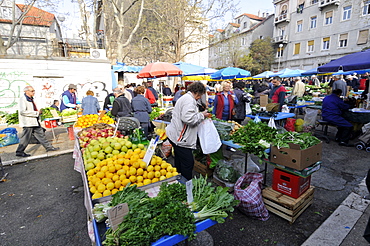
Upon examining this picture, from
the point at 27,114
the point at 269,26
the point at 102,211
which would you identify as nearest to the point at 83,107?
the point at 27,114

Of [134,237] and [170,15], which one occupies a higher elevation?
[170,15]

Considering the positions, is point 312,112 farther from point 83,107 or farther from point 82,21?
point 82,21

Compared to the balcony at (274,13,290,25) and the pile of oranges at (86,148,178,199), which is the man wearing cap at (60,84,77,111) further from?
the balcony at (274,13,290,25)

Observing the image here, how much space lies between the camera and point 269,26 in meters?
40.0

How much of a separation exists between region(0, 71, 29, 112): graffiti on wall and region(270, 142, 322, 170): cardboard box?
12.8m

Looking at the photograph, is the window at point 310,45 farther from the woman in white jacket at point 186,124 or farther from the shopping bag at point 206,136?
the woman in white jacket at point 186,124

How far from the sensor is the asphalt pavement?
2.76 meters

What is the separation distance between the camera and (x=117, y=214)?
1706 mm

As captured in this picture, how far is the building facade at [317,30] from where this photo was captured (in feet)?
81.5

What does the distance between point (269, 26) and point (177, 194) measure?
1797 inches

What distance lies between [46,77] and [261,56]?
3398 cm

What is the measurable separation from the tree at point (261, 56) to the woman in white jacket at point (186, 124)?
34.1 metres

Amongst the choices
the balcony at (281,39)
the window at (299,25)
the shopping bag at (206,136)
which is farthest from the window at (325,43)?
the shopping bag at (206,136)

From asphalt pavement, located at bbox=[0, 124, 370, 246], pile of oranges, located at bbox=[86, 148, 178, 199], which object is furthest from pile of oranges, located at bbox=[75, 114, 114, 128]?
pile of oranges, located at bbox=[86, 148, 178, 199]
